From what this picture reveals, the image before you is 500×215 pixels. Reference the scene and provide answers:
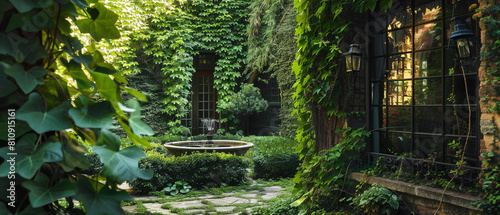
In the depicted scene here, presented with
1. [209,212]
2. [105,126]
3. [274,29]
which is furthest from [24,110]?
[274,29]

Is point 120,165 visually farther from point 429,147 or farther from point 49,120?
point 429,147

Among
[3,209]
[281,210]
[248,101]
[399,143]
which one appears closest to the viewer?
[3,209]

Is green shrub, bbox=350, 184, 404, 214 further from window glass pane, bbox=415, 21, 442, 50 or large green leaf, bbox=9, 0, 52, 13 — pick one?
large green leaf, bbox=9, 0, 52, 13

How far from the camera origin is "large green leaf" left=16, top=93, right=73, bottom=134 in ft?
1.71

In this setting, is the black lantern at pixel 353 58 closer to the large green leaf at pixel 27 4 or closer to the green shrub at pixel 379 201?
the green shrub at pixel 379 201

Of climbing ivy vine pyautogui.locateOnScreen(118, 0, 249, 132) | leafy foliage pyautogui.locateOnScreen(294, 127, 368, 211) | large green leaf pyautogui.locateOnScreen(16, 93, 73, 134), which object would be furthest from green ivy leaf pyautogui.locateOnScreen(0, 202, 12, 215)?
climbing ivy vine pyautogui.locateOnScreen(118, 0, 249, 132)

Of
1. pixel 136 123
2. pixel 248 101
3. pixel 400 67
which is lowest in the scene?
pixel 136 123

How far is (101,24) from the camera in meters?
0.71

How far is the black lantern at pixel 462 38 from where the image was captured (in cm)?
290

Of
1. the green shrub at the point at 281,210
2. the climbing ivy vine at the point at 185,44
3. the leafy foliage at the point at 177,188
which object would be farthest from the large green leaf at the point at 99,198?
the climbing ivy vine at the point at 185,44

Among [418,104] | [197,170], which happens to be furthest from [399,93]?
[197,170]

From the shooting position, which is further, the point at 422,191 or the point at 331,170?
the point at 331,170

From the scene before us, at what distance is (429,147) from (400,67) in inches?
34.7

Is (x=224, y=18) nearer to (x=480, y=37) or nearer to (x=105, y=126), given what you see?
(x=480, y=37)
